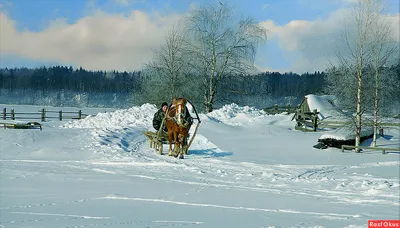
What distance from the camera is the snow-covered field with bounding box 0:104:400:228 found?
6.95 metres

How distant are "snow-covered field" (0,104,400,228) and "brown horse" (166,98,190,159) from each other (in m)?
Answer: 0.62

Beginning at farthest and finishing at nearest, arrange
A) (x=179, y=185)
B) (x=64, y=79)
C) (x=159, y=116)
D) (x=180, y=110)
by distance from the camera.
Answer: (x=64, y=79), (x=159, y=116), (x=180, y=110), (x=179, y=185)

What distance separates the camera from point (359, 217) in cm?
713

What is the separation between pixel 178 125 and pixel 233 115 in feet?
63.7

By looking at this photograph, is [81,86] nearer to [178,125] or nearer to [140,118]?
[140,118]

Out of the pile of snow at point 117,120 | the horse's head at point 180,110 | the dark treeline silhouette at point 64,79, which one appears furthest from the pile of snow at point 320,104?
the dark treeline silhouette at point 64,79

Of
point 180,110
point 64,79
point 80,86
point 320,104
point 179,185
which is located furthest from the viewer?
point 64,79

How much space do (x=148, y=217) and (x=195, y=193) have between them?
2683 millimetres

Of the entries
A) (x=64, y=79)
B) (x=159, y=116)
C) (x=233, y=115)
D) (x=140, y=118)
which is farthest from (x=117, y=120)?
(x=64, y=79)

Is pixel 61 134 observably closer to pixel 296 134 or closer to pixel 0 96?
pixel 296 134

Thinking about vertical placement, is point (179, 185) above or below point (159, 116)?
below

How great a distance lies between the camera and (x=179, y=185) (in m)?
10.6

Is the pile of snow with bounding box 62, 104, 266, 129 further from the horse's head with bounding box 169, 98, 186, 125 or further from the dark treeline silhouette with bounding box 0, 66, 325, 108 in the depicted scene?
the dark treeline silhouette with bounding box 0, 66, 325, 108

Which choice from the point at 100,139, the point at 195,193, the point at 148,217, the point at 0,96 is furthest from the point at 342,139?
the point at 0,96
